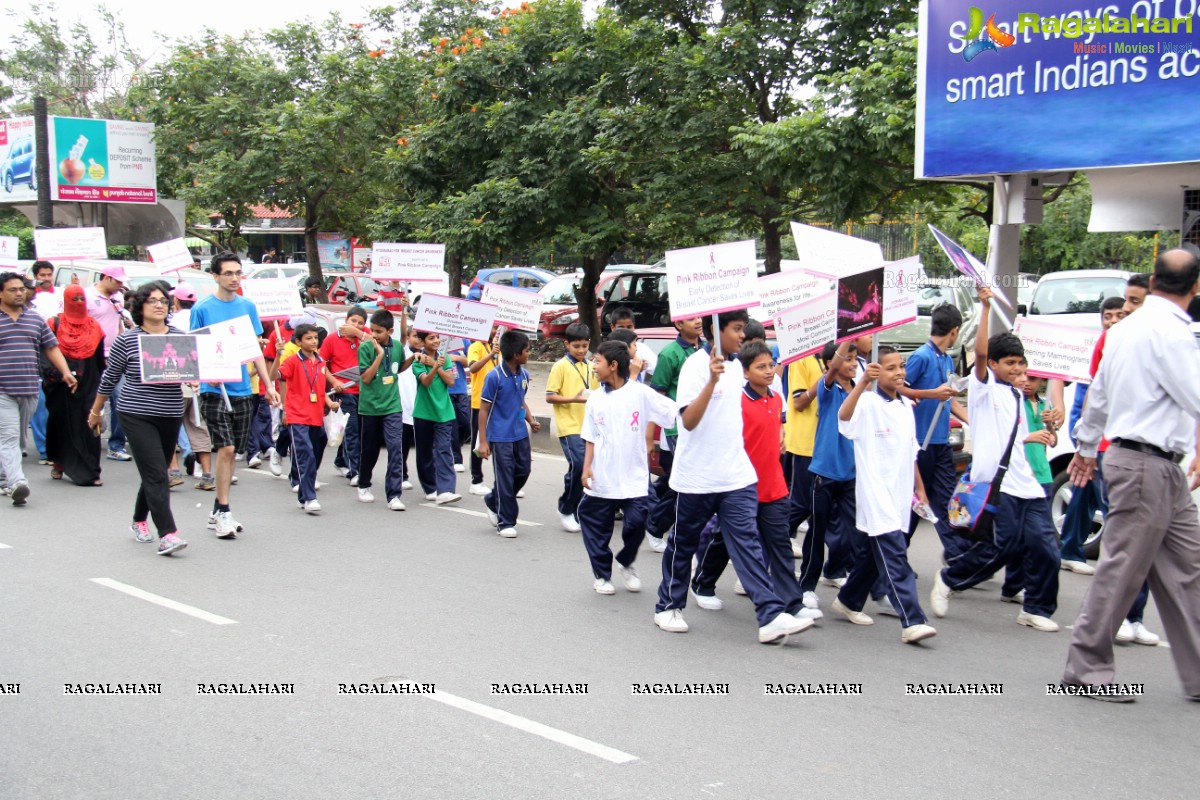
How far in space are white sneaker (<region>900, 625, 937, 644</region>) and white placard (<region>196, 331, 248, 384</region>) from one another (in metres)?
4.79

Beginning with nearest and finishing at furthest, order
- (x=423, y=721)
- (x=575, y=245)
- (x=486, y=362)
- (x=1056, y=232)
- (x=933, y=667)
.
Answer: (x=423, y=721) → (x=933, y=667) → (x=486, y=362) → (x=575, y=245) → (x=1056, y=232)

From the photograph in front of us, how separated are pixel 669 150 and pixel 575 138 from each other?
5.03 ft

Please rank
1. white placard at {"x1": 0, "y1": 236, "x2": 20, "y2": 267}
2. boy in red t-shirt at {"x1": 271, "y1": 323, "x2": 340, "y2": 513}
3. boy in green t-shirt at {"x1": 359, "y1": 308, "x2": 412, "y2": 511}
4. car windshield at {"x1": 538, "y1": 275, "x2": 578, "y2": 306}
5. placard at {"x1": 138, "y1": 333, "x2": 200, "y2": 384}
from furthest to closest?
car windshield at {"x1": 538, "y1": 275, "x2": 578, "y2": 306} → white placard at {"x1": 0, "y1": 236, "x2": 20, "y2": 267} → boy in green t-shirt at {"x1": 359, "y1": 308, "x2": 412, "y2": 511} → boy in red t-shirt at {"x1": 271, "y1": 323, "x2": 340, "y2": 513} → placard at {"x1": 138, "y1": 333, "x2": 200, "y2": 384}

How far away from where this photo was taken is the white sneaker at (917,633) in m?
5.76

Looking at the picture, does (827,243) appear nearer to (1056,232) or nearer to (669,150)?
(669,150)

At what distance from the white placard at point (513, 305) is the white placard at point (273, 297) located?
9.16ft

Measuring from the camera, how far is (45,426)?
11.6 m

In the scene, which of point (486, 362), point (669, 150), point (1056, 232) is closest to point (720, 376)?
point (486, 362)

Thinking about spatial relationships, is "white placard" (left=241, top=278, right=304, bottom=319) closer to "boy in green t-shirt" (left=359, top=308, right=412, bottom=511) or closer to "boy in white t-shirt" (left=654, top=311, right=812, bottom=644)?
"boy in green t-shirt" (left=359, top=308, right=412, bottom=511)

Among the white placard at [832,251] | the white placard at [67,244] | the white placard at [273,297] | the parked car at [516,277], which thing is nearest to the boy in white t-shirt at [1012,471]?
the white placard at [832,251]

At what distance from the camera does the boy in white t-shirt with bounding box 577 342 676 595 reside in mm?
6738

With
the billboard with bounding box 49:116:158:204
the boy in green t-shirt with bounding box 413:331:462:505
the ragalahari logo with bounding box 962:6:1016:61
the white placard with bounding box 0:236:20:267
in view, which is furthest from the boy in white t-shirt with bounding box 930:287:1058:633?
the billboard with bounding box 49:116:158:204

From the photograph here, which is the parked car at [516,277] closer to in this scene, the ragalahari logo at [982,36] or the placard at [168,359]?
the ragalahari logo at [982,36]

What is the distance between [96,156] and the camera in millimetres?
27875
